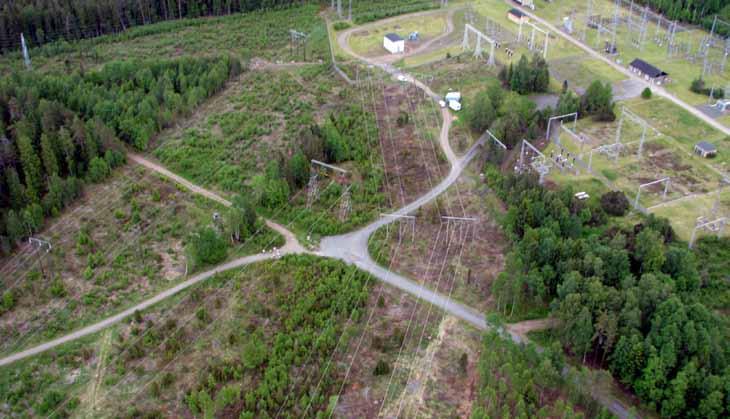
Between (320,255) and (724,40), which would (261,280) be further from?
(724,40)

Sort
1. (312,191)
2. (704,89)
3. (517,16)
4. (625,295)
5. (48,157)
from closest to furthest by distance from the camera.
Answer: (625,295)
(312,191)
(48,157)
(704,89)
(517,16)

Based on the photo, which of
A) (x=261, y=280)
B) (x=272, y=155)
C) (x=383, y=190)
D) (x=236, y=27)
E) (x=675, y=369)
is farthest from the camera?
(x=236, y=27)

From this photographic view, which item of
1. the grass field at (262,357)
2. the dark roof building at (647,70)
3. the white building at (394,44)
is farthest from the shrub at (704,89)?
the grass field at (262,357)

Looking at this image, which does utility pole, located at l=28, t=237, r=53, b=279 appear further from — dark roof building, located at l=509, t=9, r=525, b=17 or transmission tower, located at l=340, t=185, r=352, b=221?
dark roof building, located at l=509, t=9, r=525, b=17

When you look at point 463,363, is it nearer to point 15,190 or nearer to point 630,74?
point 15,190

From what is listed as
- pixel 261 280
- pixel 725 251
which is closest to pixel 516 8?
pixel 725 251

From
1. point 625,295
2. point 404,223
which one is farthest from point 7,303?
point 625,295
